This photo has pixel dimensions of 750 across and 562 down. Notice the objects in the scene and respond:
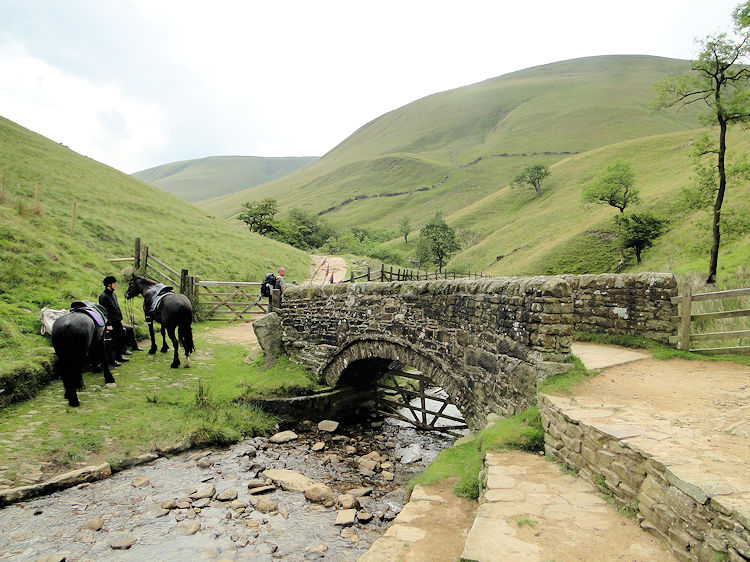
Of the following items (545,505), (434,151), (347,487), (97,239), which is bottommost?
(347,487)

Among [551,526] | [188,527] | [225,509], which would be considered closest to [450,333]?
[551,526]

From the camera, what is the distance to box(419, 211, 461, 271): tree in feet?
171

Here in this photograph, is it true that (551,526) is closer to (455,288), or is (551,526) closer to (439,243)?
(455,288)

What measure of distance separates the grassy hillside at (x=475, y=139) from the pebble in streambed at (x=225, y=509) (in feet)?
265

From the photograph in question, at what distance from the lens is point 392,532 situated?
4.66m

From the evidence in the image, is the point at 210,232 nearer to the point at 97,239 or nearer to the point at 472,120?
the point at 97,239

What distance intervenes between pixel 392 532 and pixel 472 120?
168814 mm

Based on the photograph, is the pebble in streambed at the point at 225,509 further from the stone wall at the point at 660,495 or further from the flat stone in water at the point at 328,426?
the stone wall at the point at 660,495

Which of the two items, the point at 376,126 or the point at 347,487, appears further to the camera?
the point at 376,126

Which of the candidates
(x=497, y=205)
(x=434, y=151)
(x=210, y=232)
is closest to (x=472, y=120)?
(x=434, y=151)

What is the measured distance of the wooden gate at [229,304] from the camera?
1722 cm

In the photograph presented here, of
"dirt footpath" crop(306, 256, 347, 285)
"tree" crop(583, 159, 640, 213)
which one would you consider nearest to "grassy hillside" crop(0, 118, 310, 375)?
"dirt footpath" crop(306, 256, 347, 285)

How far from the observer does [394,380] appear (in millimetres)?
11727

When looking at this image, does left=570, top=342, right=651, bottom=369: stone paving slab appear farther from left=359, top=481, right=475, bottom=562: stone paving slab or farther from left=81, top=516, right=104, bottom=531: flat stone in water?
left=81, top=516, right=104, bottom=531: flat stone in water
